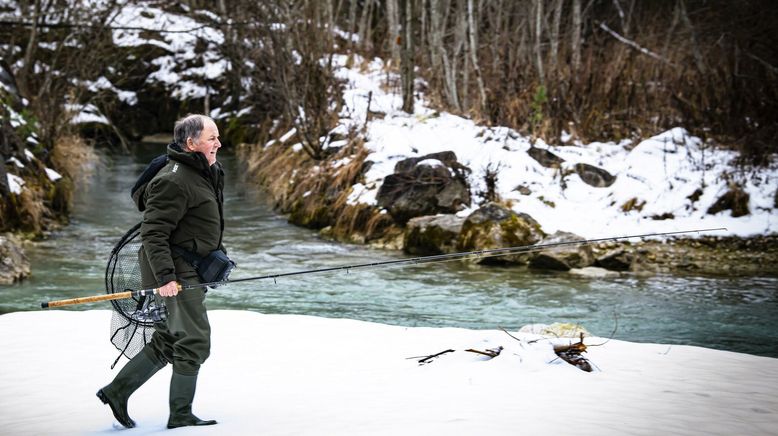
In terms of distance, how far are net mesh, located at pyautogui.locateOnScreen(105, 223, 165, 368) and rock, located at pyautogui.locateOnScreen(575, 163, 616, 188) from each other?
9.23 metres

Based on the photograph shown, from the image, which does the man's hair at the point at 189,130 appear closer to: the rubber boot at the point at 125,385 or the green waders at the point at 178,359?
the green waders at the point at 178,359

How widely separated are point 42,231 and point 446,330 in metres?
7.59

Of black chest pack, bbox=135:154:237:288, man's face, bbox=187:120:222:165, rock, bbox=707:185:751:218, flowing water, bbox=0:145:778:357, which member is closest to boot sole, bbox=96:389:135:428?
black chest pack, bbox=135:154:237:288

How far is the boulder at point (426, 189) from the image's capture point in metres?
11.9

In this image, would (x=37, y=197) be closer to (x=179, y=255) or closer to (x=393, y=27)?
(x=179, y=255)

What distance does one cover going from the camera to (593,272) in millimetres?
9672

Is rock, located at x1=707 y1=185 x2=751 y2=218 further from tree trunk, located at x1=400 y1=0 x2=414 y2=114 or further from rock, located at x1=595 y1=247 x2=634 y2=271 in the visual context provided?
tree trunk, located at x1=400 y1=0 x2=414 y2=114

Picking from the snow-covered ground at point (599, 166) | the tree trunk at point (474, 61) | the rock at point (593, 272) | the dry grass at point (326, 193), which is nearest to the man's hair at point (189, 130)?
the rock at point (593, 272)

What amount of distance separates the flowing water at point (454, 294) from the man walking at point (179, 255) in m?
3.59

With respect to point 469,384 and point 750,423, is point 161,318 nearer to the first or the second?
point 469,384

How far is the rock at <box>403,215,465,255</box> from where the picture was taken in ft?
35.7

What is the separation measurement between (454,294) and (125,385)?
16.8ft

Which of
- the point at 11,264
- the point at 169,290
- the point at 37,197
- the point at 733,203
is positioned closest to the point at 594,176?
the point at 733,203

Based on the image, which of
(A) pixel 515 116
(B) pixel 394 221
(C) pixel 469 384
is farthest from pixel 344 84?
(C) pixel 469 384
